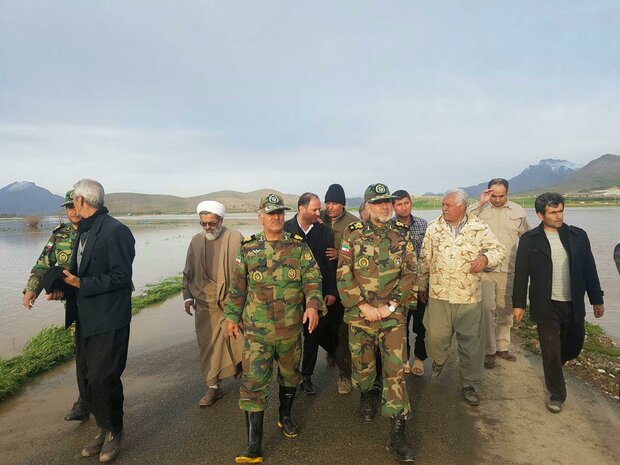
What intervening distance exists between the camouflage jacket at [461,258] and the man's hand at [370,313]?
125 centimetres

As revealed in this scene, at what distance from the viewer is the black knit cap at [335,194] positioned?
16.1 feet

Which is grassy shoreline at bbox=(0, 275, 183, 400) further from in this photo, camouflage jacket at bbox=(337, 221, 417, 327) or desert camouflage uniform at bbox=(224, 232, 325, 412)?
camouflage jacket at bbox=(337, 221, 417, 327)

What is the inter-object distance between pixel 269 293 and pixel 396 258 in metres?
1.41

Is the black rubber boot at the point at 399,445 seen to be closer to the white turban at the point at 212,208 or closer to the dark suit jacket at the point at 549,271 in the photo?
the dark suit jacket at the point at 549,271

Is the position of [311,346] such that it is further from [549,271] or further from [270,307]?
[549,271]

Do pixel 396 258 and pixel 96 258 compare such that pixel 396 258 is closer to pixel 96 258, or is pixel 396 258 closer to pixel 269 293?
pixel 269 293

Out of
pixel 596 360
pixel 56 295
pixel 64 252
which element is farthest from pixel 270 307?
pixel 596 360

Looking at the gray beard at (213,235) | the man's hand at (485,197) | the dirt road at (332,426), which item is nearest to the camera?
the dirt road at (332,426)

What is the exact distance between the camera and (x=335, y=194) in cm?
493

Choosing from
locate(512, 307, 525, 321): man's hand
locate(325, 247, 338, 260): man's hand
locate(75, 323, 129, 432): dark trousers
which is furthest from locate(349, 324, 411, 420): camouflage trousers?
locate(75, 323, 129, 432): dark trousers

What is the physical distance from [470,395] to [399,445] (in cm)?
147

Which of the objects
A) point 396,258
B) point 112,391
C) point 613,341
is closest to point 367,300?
point 396,258

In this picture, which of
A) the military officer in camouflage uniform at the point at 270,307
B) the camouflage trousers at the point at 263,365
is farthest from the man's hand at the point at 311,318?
the camouflage trousers at the point at 263,365

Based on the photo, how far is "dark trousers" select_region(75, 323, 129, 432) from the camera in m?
3.25
